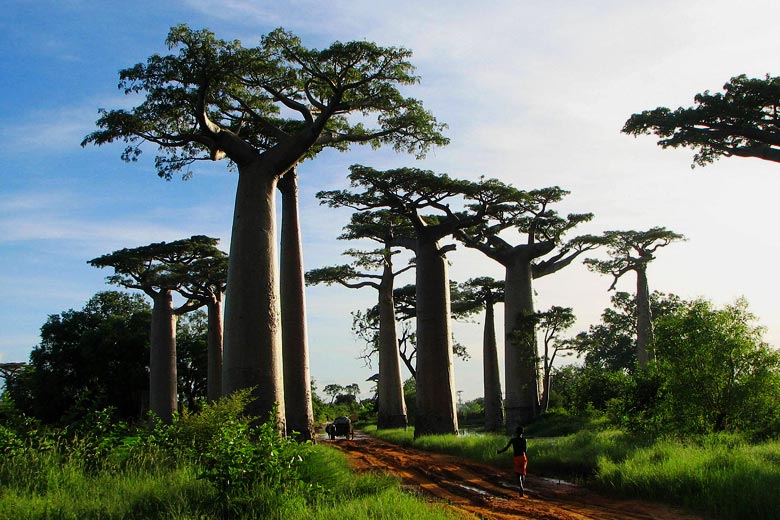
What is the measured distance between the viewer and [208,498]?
541cm

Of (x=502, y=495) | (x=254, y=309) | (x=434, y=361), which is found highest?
(x=254, y=309)

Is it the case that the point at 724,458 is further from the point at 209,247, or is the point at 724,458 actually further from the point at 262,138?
the point at 209,247

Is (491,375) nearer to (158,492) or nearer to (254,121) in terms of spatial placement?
(254,121)

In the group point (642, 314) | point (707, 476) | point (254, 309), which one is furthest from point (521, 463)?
point (642, 314)

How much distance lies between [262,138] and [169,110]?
Answer: 2.18 m

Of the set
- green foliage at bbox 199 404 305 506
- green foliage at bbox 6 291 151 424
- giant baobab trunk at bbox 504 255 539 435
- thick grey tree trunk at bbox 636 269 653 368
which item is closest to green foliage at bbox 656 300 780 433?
green foliage at bbox 199 404 305 506

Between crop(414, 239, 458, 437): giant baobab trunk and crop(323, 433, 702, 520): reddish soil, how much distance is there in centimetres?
448

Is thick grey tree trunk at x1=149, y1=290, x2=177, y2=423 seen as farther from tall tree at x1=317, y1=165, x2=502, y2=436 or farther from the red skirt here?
the red skirt

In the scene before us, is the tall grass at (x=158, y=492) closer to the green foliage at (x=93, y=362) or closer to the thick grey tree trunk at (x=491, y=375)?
the thick grey tree trunk at (x=491, y=375)

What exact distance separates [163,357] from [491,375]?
10.7 m

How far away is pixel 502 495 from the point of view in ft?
26.6

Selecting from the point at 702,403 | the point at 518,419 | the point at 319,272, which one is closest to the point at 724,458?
the point at 702,403

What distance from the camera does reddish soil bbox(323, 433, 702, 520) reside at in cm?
676

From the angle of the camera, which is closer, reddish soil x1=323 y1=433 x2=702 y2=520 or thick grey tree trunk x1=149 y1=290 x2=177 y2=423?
reddish soil x1=323 y1=433 x2=702 y2=520
